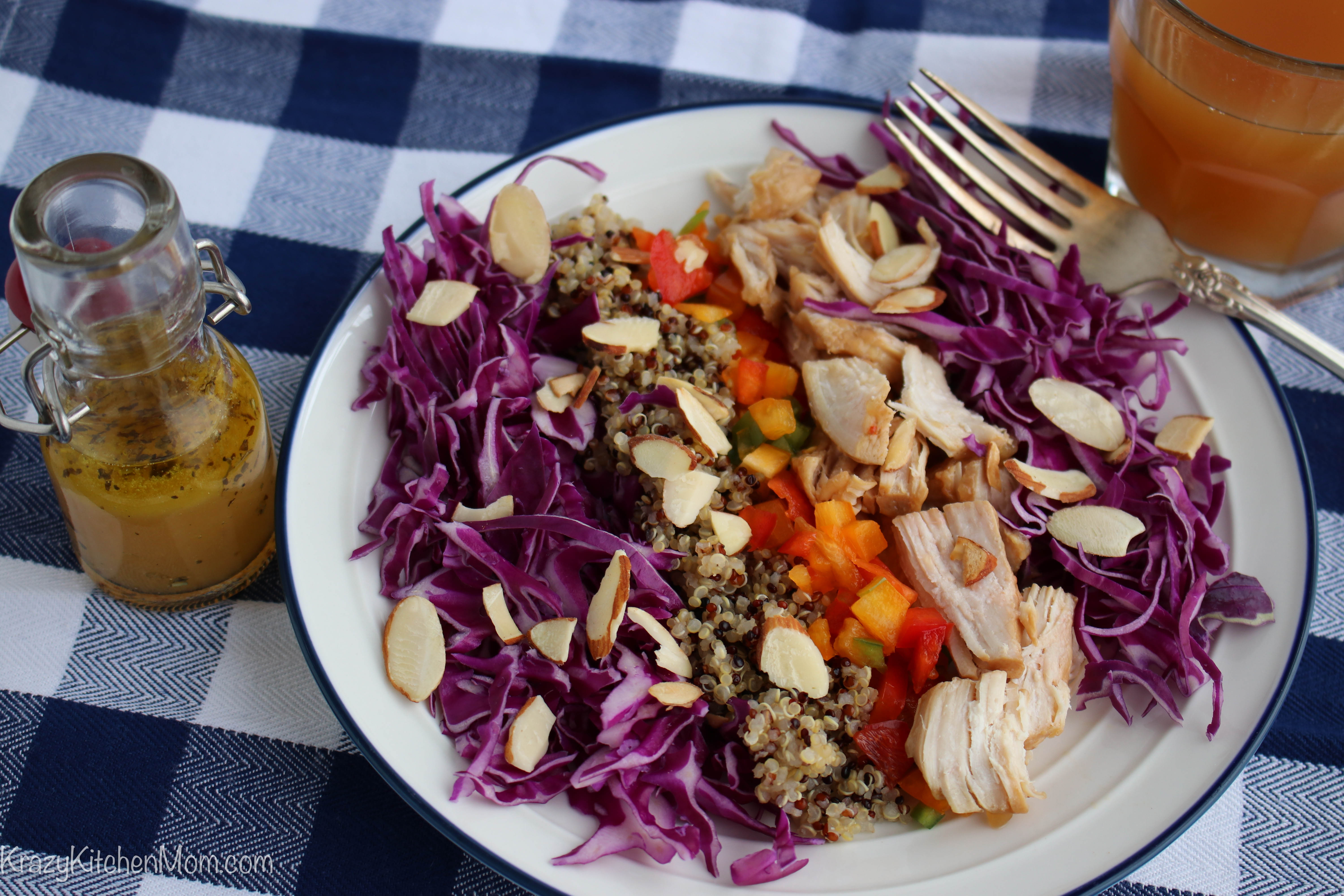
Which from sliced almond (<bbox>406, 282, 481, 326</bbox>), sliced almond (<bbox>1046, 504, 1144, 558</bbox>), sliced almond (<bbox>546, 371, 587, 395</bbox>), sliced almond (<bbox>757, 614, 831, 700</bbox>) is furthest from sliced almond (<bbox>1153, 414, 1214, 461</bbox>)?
sliced almond (<bbox>406, 282, 481, 326</bbox>)

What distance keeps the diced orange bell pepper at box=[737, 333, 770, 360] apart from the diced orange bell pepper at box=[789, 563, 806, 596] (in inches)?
22.4

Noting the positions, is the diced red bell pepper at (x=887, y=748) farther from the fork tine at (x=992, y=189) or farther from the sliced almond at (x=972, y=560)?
the fork tine at (x=992, y=189)

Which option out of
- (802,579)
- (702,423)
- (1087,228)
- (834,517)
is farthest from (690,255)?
(1087,228)

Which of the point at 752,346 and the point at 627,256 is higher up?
the point at 627,256

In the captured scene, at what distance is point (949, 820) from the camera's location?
1.88 metres

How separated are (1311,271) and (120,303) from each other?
2861 millimetres

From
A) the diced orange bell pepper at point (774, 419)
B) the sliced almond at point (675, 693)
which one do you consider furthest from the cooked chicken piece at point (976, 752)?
the diced orange bell pepper at point (774, 419)

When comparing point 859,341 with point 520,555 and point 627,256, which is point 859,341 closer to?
point 627,256

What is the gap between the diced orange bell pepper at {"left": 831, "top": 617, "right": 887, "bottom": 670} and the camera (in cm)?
189

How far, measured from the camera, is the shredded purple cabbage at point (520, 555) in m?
1.83

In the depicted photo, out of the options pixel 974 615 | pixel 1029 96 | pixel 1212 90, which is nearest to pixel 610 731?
pixel 974 615

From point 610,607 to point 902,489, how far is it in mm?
679

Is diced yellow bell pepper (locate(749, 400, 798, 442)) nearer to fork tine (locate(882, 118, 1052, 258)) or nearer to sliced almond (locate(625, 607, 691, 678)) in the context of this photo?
sliced almond (locate(625, 607, 691, 678))

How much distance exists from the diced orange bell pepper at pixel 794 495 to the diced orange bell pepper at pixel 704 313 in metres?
0.25
